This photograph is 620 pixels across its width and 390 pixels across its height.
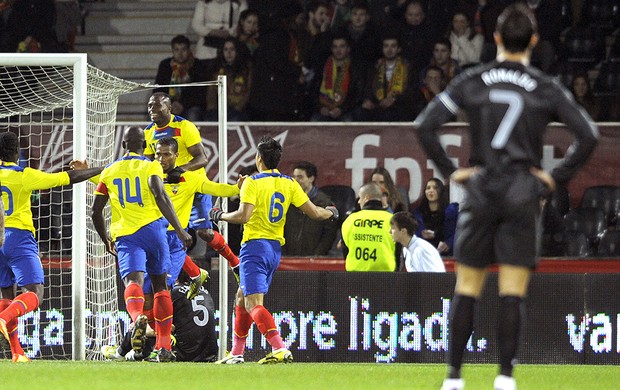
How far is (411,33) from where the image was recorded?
52.7 ft

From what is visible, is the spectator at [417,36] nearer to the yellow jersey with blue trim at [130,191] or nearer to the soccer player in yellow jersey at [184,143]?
the soccer player in yellow jersey at [184,143]

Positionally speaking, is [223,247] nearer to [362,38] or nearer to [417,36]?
[362,38]

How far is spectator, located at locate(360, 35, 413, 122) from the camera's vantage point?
50.1 ft

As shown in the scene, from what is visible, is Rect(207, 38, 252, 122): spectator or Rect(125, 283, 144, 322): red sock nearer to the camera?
Rect(125, 283, 144, 322): red sock

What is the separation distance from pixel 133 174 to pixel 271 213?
115cm

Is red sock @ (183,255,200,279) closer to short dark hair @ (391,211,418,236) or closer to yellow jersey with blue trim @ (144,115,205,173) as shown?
yellow jersey with blue trim @ (144,115,205,173)

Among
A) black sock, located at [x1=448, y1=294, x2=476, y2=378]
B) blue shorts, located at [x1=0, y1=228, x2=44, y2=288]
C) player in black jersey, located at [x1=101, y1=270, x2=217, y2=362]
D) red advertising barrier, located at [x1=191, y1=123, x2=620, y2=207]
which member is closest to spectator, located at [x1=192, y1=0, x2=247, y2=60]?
red advertising barrier, located at [x1=191, y1=123, x2=620, y2=207]

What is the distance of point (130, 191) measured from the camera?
10.0 m

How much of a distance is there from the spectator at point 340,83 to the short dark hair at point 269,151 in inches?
216

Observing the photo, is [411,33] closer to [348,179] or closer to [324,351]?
[348,179]

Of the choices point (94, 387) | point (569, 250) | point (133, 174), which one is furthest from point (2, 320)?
point (569, 250)

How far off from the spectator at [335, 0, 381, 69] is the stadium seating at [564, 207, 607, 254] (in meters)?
3.34

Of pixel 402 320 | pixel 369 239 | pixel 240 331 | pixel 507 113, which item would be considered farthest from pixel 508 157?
pixel 369 239

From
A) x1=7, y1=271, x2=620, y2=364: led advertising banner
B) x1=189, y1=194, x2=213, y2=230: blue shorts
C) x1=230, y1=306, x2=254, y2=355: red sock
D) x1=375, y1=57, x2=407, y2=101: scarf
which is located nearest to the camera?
x1=230, y1=306, x2=254, y2=355: red sock
